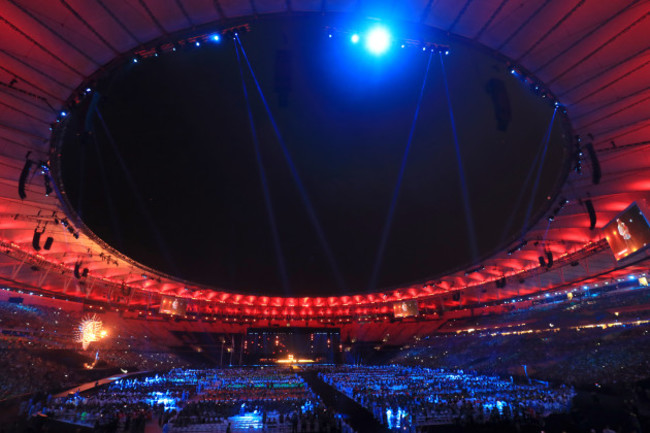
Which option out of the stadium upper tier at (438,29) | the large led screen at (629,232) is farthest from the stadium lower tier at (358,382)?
the stadium upper tier at (438,29)

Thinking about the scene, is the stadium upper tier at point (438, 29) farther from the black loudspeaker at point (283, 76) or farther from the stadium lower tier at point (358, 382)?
the stadium lower tier at point (358, 382)

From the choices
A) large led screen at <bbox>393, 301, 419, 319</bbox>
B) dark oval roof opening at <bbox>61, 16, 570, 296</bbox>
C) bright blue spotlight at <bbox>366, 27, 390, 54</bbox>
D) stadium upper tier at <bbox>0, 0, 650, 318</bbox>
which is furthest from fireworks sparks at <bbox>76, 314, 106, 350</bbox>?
bright blue spotlight at <bbox>366, 27, 390, 54</bbox>

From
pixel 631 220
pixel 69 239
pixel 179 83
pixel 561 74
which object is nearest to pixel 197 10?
pixel 179 83

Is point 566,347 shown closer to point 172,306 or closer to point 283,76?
point 283,76

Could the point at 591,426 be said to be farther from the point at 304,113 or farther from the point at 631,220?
the point at 304,113

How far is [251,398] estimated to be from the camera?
23.4 metres

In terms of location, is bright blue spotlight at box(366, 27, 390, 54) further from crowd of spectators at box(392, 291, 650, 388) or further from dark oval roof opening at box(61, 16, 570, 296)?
crowd of spectators at box(392, 291, 650, 388)

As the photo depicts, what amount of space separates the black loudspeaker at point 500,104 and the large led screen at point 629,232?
31.7 ft

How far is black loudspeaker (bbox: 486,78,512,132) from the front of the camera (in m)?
12.1

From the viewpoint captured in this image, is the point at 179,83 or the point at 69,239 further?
the point at 69,239

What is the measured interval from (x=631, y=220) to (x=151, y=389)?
33.4 m

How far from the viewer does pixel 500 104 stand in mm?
12242

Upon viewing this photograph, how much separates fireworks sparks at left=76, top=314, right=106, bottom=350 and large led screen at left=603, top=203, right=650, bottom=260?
49.9 meters

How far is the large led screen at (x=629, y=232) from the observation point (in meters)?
15.7
